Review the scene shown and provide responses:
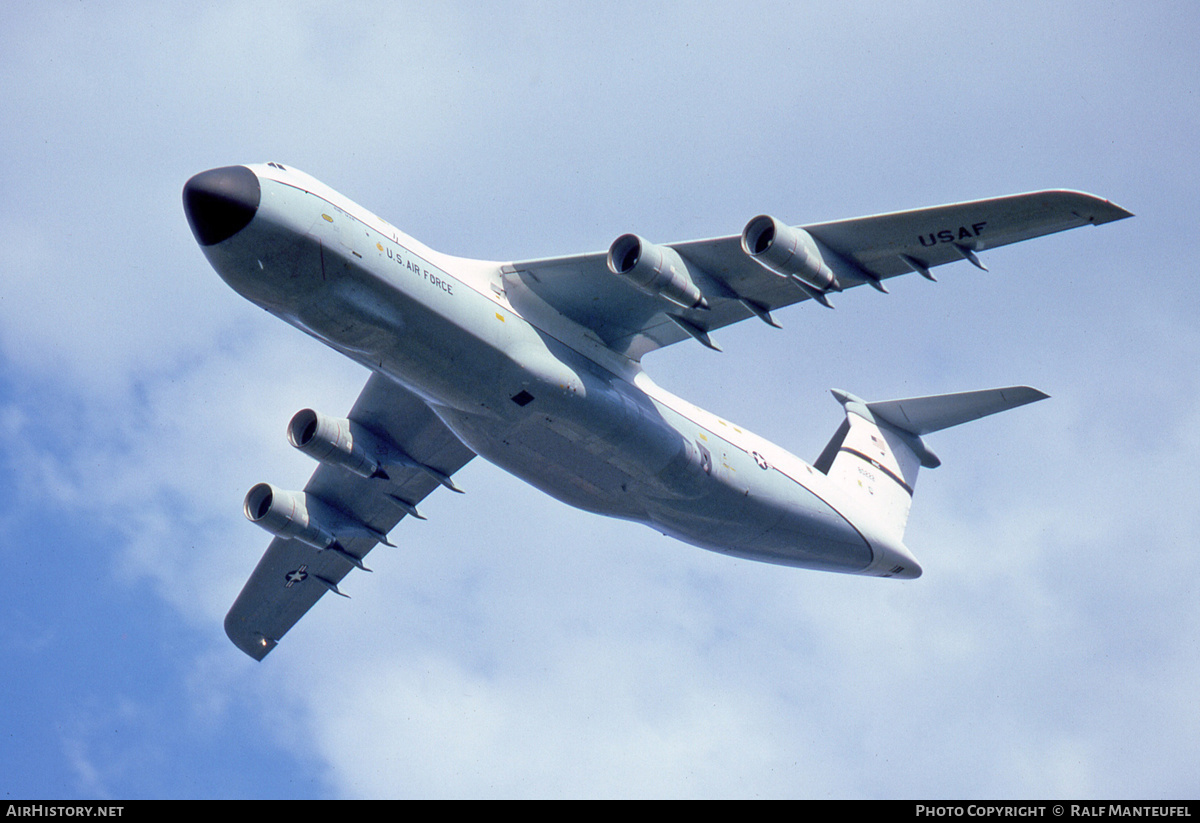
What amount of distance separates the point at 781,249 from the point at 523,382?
12.4 feet

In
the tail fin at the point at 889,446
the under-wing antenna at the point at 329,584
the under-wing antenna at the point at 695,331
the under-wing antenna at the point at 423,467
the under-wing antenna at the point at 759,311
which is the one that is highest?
the under-wing antenna at the point at 759,311

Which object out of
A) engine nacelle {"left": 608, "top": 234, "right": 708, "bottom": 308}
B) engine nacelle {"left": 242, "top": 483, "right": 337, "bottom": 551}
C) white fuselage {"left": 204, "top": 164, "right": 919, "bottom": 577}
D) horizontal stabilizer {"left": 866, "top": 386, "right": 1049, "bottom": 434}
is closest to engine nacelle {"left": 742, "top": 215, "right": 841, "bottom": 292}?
engine nacelle {"left": 608, "top": 234, "right": 708, "bottom": 308}

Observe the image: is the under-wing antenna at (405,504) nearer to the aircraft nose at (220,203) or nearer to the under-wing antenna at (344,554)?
the under-wing antenna at (344,554)

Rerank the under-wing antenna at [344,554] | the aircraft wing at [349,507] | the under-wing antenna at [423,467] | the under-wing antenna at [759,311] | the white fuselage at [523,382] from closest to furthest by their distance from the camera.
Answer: the white fuselage at [523,382], the under-wing antenna at [759,311], the aircraft wing at [349,507], the under-wing antenna at [423,467], the under-wing antenna at [344,554]

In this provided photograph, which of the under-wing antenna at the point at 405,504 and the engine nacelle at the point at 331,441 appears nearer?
the engine nacelle at the point at 331,441

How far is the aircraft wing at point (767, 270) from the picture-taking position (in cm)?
1617

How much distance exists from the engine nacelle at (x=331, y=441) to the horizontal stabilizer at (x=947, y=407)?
30.3 ft

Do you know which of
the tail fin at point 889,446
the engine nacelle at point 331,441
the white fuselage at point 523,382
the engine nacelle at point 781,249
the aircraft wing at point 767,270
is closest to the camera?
the white fuselage at point 523,382

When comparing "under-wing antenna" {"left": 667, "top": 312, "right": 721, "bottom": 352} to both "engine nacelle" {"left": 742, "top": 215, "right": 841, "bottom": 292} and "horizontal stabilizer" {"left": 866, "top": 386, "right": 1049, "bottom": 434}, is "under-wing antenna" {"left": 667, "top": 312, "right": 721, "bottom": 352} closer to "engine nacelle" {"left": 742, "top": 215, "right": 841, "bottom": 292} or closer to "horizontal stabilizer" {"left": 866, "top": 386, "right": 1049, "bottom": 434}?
"engine nacelle" {"left": 742, "top": 215, "right": 841, "bottom": 292}

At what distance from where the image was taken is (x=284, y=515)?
2130 cm

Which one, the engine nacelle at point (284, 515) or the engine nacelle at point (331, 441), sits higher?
the engine nacelle at point (331, 441)

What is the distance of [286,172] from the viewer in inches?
607

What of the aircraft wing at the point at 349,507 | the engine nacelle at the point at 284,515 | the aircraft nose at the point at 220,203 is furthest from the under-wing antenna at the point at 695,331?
the engine nacelle at the point at 284,515
